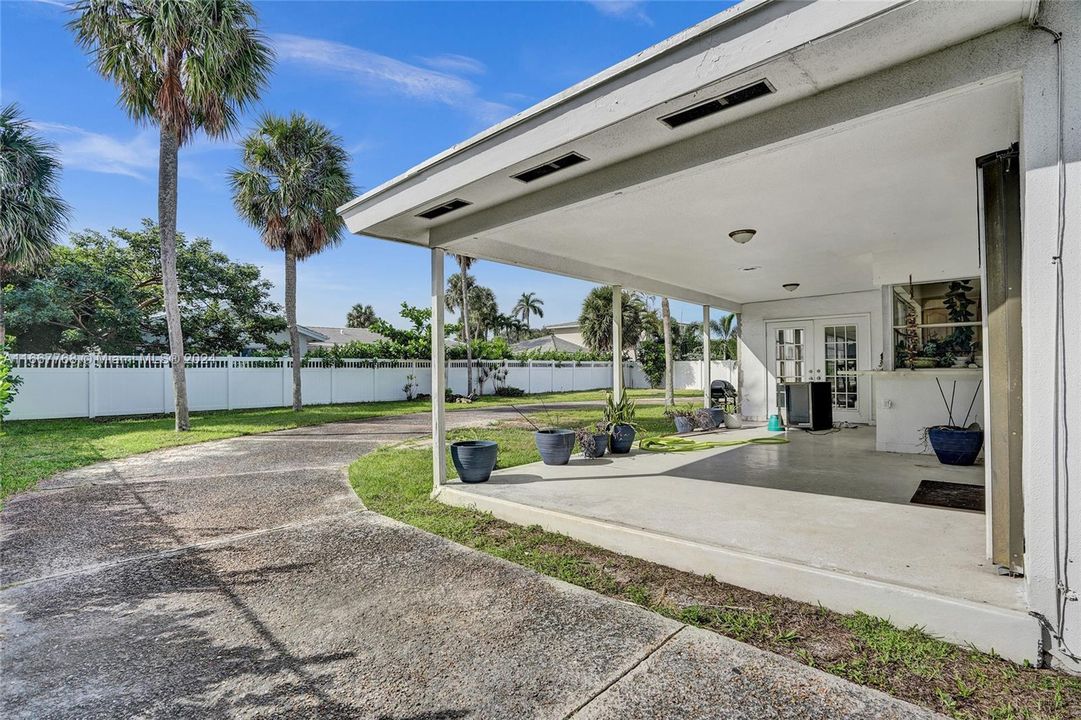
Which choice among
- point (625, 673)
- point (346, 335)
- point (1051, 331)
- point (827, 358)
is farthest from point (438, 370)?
point (346, 335)

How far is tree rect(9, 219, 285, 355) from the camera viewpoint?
1532 cm

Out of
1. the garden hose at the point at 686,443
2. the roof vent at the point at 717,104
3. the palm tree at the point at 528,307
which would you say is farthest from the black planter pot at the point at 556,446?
the palm tree at the point at 528,307

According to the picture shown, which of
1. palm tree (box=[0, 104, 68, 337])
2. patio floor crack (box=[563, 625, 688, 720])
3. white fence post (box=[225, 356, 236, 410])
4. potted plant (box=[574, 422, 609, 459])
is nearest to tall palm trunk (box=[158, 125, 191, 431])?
palm tree (box=[0, 104, 68, 337])

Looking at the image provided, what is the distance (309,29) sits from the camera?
671 cm

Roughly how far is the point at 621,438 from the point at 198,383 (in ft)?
43.1

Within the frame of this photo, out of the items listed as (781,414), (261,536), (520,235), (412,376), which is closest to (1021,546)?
(520,235)

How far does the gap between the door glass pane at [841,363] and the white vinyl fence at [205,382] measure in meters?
11.9

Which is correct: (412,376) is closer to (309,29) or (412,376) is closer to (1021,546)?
(309,29)

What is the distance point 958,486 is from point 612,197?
4310mm

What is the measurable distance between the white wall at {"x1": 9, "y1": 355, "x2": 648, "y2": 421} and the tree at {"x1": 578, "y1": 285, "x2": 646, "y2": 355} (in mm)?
10028

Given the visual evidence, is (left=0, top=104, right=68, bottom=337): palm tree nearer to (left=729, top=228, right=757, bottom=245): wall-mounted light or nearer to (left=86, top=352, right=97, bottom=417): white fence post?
(left=86, top=352, right=97, bottom=417): white fence post

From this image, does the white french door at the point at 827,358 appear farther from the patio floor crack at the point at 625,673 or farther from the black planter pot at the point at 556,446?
the patio floor crack at the point at 625,673

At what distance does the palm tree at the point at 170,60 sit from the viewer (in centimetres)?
985

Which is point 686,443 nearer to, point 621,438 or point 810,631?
point 621,438
